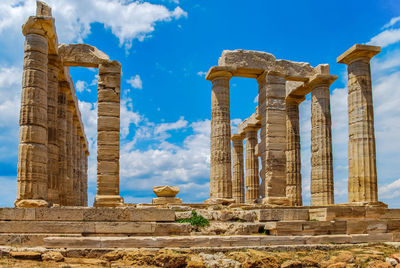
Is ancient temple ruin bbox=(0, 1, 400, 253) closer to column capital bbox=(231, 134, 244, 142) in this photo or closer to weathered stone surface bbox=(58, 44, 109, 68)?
weathered stone surface bbox=(58, 44, 109, 68)

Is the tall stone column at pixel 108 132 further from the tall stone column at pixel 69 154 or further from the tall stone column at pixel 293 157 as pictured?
the tall stone column at pixel 293 157

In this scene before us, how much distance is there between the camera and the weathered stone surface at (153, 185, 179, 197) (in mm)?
22766

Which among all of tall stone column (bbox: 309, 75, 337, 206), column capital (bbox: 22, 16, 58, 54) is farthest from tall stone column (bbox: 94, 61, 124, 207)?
tall stone column (bbox: 309, 75, 337, 206)

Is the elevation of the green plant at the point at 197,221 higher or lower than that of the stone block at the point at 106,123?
lower

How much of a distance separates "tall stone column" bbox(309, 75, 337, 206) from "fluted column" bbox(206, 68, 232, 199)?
6.27 m

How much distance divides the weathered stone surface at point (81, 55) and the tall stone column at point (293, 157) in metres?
14.5

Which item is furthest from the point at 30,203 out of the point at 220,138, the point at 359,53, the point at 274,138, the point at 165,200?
the point at 359,53

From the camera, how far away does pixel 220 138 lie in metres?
25.4

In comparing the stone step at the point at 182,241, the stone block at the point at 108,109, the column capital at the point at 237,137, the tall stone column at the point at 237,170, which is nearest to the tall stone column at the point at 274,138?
the stone block at the point at 108,109

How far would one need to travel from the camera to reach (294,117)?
3106 centimetres

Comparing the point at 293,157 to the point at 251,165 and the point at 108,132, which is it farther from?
the point at 108,132

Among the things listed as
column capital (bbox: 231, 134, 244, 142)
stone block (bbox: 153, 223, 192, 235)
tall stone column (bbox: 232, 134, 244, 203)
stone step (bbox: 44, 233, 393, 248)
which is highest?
column capital (bbox: 231, 134, 244, 142)

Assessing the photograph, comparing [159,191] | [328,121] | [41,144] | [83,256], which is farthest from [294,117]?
[83,256]

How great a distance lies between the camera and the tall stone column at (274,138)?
24.6 meters
